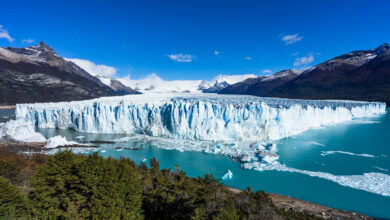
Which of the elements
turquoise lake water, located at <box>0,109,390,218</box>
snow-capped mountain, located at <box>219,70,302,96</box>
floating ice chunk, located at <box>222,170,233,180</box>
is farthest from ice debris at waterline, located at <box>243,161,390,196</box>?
snow-capped mountain, located at <box>219,70,302,96</box>

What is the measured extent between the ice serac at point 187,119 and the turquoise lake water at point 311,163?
158 centimetres

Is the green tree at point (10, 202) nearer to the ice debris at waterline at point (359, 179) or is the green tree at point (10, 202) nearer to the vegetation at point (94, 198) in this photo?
the vegetation at point (94, 198)

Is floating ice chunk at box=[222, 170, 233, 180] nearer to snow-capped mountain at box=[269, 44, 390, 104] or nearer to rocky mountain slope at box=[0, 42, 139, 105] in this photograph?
rocky mountain slope at box=[0, 42, 139, 105]

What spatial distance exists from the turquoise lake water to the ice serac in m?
1.58

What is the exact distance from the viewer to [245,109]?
55.7 feet

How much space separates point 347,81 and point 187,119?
64120 millimetres

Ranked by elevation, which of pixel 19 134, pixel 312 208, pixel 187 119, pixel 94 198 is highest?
pixel 187 119

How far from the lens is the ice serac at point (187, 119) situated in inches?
653

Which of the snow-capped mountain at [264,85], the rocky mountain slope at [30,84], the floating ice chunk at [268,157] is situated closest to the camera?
the floating ice chunk at [268,157]

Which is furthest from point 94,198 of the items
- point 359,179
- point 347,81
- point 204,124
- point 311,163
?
point 347,81

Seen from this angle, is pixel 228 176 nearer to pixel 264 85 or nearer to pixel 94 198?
pixel 94 198

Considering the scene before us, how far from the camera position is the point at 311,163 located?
11656 mm

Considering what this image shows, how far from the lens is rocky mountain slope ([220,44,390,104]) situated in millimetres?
49688

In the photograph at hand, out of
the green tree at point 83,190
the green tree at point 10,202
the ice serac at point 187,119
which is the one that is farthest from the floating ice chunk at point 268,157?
the green tree at point 10,202
